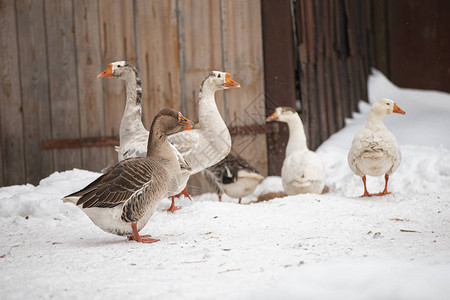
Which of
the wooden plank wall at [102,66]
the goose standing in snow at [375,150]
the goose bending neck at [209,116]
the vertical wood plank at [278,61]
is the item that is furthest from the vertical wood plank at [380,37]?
the goose bending neck at [209,116]

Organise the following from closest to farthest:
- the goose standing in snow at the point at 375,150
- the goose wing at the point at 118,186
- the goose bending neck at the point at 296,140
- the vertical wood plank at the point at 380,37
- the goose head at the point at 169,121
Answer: the goose wing at the point at 118,186 → the goose head at the point at 169,121 → the goose standing in snow at the point at 375,150 → the goose bending neck at the point at 296,140 → the vertical wood plank at the point at 380,37

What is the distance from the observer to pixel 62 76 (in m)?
7.13

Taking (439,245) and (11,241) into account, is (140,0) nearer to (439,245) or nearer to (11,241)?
(11,241)

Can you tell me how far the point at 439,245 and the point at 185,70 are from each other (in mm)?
4521

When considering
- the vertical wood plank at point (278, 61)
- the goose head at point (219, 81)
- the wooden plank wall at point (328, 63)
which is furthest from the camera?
the wooden plank wall at point (328, 63)

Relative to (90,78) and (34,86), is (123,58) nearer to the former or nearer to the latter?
(90,78)

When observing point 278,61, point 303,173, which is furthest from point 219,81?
point 278,61

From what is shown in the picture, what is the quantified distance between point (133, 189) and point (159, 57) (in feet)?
12.3

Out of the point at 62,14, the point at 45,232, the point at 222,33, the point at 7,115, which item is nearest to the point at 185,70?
the point at 222,33

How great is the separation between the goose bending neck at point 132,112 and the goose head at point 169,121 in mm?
1418

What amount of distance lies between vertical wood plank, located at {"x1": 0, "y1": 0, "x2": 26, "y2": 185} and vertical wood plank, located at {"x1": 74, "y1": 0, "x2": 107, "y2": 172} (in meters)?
0.88

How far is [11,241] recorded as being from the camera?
160 inches

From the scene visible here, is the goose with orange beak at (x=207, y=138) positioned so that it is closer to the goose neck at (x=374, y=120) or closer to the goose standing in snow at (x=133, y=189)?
the goose standing in snow at (x=133, y=189)

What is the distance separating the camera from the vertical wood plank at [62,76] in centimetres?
709
